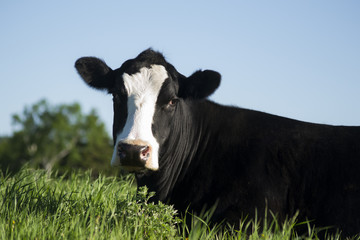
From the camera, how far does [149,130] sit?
6082 mm

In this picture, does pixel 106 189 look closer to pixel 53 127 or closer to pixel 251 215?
pixel 251 215

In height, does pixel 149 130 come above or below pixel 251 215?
above

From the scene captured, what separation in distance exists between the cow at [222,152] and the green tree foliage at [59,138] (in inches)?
2710

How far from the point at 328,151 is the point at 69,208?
3278 mm

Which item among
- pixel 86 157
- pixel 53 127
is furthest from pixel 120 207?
pixel 53 127

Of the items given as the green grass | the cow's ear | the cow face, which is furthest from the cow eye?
the green grass

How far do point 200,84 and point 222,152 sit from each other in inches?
41.2

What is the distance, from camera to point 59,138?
80.2m

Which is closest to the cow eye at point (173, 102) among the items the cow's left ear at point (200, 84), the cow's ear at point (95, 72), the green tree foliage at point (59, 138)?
the cow's left ear at point (200, 84)

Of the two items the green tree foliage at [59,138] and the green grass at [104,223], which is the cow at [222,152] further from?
the green tree foliage at [59,138]

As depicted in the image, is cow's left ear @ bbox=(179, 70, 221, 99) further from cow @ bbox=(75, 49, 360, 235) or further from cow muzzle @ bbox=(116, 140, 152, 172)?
cow muzzle @ bbox=(116, 140, 152, 172)

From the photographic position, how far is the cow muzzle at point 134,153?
18.7ft

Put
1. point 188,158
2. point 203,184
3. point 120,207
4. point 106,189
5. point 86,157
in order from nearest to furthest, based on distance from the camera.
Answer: point 120,207 → point 203,184 → point 188,158 → point 106,189 → point 86,157

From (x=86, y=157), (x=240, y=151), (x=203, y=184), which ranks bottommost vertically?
(x=86, y=157)
